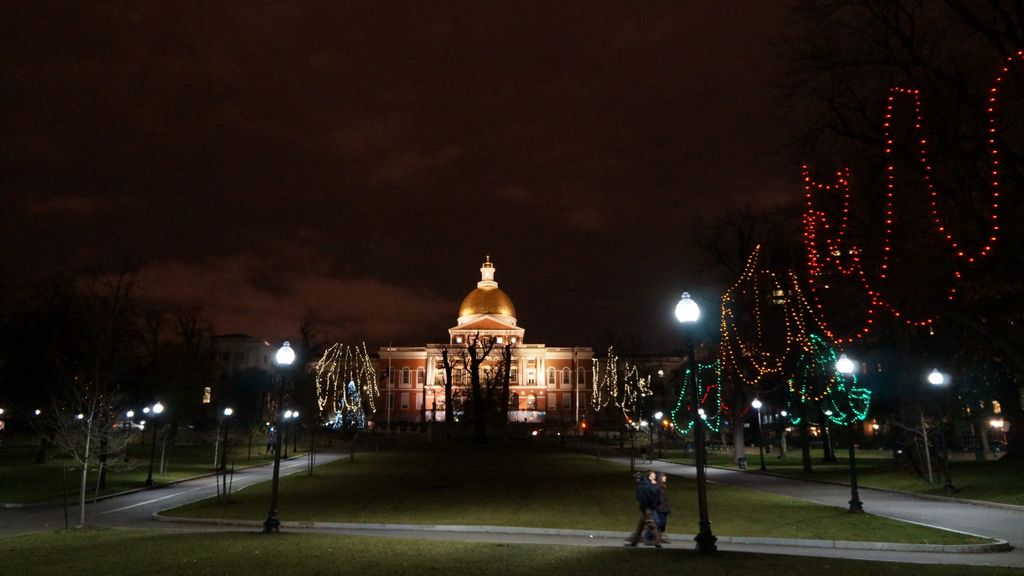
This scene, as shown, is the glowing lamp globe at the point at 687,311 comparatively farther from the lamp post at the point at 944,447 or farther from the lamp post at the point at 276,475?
the lamp post at the point at 944,447

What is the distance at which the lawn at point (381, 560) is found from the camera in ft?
40.5

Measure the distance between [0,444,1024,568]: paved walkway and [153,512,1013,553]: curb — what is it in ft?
0.07

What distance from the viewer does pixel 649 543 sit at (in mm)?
16062

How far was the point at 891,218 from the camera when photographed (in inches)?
720

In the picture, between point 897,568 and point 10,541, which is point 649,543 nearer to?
point 897,568

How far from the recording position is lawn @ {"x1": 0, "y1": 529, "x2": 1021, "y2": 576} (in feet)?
40.5

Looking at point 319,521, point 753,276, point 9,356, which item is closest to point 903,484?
point 753,276

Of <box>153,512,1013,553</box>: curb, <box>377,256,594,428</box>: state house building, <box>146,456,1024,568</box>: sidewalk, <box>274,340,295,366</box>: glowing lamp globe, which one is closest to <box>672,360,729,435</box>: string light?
<box>146,456,1024,568</box>: sidewalk

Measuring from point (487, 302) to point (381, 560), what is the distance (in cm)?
12340

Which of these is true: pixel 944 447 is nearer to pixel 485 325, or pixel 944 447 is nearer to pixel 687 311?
pixel 687 311

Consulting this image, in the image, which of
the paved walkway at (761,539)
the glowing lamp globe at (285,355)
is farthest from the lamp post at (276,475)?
the paved walkway at (761,539)

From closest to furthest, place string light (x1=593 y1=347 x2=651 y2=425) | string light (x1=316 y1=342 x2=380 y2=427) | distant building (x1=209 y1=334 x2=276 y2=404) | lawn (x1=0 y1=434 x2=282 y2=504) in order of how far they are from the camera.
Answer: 1. lawn (x1=0 y1=434 x2=282 y2=504)
2. string light (x1=593 y1=347 x2=651 y2=425)
3. string light (x1=316 y1=342 x2=380 y2=427)
4. distant building (x1=209 y1=334 x2=276 y2=404)

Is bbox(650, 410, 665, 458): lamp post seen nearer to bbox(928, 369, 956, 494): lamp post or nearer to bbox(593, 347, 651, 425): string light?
bbox(593, 347, 651, 425): string light

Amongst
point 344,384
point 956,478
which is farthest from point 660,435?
point 344,384
